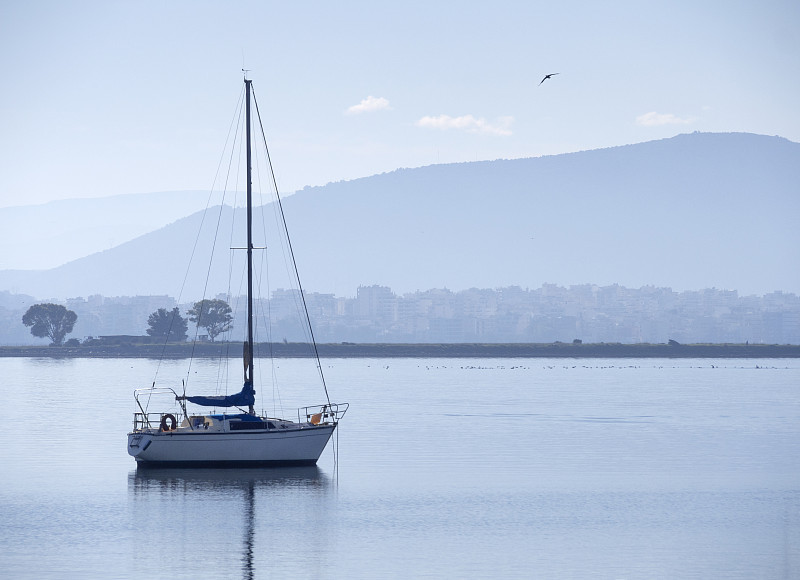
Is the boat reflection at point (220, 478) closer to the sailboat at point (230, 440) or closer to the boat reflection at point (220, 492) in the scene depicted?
the boat reflection at point (220, 492)

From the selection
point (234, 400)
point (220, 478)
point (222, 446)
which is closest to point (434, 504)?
point (220, 478)

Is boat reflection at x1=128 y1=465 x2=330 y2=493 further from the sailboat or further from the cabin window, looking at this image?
the cabin window

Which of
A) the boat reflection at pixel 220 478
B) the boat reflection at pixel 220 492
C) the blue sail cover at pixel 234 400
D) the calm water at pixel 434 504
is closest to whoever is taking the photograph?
the calm water at pixel 434 504

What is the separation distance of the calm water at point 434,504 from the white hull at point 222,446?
0.63 m

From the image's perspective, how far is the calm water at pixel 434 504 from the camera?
3253 centimetres

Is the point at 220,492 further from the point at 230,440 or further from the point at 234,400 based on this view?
the point at 234,400

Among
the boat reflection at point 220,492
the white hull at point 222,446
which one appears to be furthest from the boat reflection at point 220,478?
the white hull at point 222,446

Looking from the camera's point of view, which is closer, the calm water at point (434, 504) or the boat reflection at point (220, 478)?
the calm water at point (434, 504)

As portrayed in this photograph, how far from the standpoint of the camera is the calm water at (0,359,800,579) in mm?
32531

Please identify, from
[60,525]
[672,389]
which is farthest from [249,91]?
[672,389]

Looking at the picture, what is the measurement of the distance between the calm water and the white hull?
63cm

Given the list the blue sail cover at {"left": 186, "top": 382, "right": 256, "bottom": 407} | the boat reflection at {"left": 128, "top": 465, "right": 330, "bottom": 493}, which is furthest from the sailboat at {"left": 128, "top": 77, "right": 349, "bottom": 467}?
the boat reflection at {"left": 128, "top": 465, "right": 330, "bottom": 493}

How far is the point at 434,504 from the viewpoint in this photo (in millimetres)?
42344

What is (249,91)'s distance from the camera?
2148 inches
